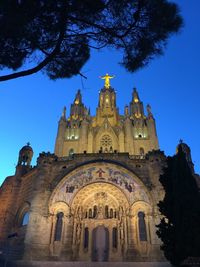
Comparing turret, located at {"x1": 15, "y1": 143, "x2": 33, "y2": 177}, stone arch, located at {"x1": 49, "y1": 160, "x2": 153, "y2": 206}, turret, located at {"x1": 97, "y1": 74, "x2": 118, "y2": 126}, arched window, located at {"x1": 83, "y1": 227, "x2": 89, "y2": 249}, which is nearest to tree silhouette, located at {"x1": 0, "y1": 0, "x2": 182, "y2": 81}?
stone arch, located at {"x1": 49, "y1": 160, "x2": 153, "y2": 206}

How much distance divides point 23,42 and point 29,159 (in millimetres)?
16514

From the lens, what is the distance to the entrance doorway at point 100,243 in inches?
624

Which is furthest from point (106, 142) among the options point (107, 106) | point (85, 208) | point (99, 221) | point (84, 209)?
point (99, 221)

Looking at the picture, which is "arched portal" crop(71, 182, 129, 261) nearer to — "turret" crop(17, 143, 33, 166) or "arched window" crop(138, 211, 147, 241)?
"arched window" crop(138, 211, 147, 241)

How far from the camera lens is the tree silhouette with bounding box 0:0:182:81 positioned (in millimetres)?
6809

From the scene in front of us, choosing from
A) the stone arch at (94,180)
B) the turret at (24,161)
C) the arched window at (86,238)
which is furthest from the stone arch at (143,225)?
the turret at (24,161)

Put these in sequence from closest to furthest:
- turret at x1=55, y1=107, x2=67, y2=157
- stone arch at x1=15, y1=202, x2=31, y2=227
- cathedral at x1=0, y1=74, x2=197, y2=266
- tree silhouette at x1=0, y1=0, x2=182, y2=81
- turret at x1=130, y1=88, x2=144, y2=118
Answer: tree silhouette at x1=0, y1=0, x2=182, y2=81 → cathedral at x1=0, y1=74, x2=197, y2=266 → stone arch at x1=15, y1=202, x2=31, y2=227 → turret at x1=55, y1=107, x2=67, y2=157 → turret at x1=130, y1=88, x2=144, y2=118

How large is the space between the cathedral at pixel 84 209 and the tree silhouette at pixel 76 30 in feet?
36.0

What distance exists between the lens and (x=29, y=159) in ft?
73.9

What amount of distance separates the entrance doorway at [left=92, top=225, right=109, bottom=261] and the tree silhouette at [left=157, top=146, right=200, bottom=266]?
301 inches

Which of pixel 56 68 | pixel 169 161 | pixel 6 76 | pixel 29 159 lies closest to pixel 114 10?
pixel 56 68

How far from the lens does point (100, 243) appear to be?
16.5 meters

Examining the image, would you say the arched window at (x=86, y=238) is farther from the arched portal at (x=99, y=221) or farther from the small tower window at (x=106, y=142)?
the small tower window at (x=106, y=142)

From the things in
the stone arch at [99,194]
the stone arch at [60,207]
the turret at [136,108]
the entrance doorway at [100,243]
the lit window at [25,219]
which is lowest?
the entrance doorway at [100,243]
